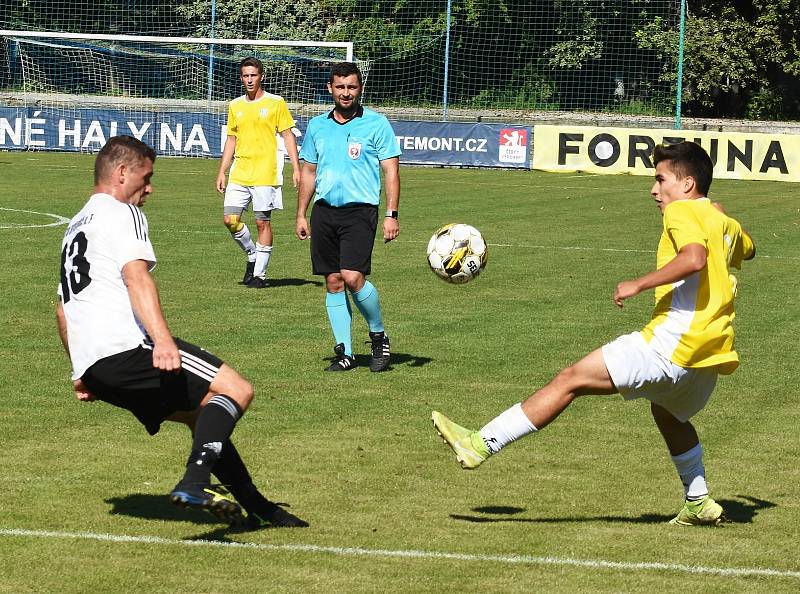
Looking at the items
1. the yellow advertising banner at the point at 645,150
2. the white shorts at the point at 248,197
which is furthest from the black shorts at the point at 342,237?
the yellow advertising banner at the point at 645,150

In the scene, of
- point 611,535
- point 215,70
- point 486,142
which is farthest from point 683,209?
point 215,70

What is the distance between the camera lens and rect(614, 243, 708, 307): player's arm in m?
5.96

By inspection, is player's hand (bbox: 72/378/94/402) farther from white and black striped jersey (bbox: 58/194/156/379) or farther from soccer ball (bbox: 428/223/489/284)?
soccer ball (bbox: 428/223/489/284)

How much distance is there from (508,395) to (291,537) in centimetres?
371

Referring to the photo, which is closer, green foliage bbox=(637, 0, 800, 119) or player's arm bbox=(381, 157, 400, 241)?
player's arm bbox=(381, 157, 400, 241)

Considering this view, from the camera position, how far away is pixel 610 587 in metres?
5.58

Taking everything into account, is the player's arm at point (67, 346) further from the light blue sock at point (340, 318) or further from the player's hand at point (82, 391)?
the light blue sock at point (340, 318)

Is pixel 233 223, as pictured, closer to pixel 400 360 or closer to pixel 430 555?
pixel 400 360

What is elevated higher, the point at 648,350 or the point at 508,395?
the point at 648,350

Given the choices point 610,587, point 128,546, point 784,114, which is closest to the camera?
point 610,587

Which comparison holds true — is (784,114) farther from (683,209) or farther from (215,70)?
(683,209)

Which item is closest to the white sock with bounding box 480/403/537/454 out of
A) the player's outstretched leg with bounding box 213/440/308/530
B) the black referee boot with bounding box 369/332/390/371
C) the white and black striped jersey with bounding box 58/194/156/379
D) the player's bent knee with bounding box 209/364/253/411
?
the player's outstretched leg with bounding box 213/440/308/530

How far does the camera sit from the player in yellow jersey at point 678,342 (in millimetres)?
6262

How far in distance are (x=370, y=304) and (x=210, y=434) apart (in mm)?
4865
